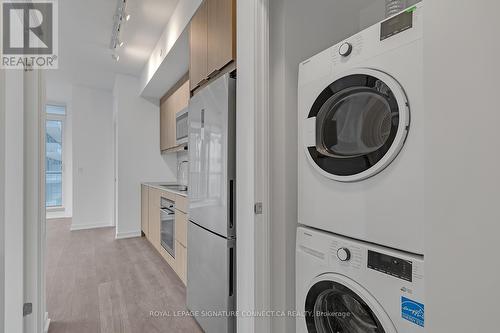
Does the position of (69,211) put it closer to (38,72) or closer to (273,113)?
(38,72)

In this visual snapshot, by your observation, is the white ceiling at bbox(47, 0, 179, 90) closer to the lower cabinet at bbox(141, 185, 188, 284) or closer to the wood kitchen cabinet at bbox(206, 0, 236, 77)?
the wood kitchen cabinet at bbox(206, 0, 236, 77)

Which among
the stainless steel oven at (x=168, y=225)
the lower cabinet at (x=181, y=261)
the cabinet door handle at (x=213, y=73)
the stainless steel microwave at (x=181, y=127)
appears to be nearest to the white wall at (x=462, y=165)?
the cabinet door handle at (x=213, y=73)

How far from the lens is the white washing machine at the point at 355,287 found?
86 cm

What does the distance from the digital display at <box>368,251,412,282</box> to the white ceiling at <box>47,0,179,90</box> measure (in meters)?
2.69

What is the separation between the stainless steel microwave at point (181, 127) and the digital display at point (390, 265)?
2.81m

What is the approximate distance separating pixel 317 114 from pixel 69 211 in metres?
6.93

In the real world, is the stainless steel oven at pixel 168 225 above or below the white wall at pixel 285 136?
below

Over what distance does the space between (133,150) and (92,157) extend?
132 cm

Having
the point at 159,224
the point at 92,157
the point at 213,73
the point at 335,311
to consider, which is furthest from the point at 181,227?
the point at 92,157

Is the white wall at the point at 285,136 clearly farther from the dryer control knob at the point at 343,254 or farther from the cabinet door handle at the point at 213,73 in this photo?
the cabinet door handle at the point at 213,73

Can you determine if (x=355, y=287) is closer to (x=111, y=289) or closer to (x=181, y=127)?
(x=111, y=289)

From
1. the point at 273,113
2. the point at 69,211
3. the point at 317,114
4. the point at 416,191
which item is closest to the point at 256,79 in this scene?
the point at 273,113

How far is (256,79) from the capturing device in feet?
4.42

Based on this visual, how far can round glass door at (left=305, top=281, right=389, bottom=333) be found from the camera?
1.05m
